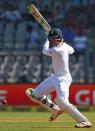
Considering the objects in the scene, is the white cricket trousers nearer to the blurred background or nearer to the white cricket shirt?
the white cricket shirt

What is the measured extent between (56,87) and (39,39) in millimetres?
9324

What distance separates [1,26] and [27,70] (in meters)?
2.48

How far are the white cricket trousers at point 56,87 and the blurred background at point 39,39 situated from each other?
23.7 feet

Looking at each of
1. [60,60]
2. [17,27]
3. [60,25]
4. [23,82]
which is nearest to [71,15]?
[60,25]

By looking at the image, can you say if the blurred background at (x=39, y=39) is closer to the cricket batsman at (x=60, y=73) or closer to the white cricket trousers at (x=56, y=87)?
the white cricket trousers at (x=56, y=87)

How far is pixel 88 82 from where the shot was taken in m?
20.6

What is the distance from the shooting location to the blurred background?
68.7ft

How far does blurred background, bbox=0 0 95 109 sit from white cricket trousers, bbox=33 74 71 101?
722cm

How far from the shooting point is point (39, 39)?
862 inches

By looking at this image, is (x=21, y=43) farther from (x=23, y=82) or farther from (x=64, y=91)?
(x=64, y=91)

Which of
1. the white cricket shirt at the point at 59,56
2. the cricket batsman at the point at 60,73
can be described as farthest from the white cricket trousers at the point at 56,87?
the white cricket shirt at the point at 59,56

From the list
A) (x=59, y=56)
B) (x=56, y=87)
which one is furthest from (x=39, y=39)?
(x=56, y=87)

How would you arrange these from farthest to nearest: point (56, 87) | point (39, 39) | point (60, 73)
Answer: point (39, 39) → point (60, 73) → point (56, 87)

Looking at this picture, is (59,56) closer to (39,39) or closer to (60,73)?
(60,73)
